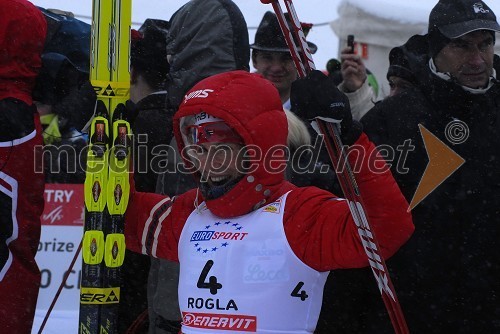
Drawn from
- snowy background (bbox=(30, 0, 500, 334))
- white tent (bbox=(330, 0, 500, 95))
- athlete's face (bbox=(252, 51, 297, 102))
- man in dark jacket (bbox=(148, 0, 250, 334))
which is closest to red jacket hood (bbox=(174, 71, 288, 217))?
man in dark jacket (bbox=(148, 0, 250, 334))

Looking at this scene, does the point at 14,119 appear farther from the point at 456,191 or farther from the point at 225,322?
the point at 456,191

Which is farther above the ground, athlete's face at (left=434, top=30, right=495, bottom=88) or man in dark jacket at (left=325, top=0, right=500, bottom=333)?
athlete's face at (left=434, top=30, right=495, bottom=88)

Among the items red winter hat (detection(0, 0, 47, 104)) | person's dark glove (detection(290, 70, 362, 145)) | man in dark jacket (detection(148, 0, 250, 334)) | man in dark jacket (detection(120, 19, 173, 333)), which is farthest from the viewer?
man in dark jacket (detection(120, 19, 173, 333))

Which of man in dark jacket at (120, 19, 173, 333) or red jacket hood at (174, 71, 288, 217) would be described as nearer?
red jacket hood at (174, 71, 288, 217)

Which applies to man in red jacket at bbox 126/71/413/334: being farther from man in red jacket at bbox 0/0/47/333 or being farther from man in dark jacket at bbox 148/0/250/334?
man in red jacket at bbox 0/0/47/333

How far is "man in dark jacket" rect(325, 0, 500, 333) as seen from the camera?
156 inches

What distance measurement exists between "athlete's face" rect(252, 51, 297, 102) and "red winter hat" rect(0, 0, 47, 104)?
4.81 feet

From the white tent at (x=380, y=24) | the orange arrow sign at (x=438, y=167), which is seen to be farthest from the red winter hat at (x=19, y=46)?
the white tent at (x=380, y=24)

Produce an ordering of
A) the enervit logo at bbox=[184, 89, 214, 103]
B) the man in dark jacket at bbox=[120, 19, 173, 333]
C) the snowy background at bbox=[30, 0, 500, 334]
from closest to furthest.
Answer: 1. the enervit logo at bbox=[184, 89, 214, 103]
2. the man in dark jacket at bbox=[120, 19, 173, 333]
3. the snowy background at bbox=[30, 0, 500, 334]

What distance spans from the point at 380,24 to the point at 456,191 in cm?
503

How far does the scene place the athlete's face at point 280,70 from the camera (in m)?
4.84

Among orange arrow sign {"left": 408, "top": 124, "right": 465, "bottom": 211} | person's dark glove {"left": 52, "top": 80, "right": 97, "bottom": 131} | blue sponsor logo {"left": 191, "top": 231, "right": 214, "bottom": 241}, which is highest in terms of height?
person's dark glove {"left": 52, "top": 80, "right": 97, "bottom": 131}

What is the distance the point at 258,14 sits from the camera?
1123 cm

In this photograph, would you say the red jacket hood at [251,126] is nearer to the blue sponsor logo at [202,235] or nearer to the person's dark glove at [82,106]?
the blue sponsor logo at [202,235]
